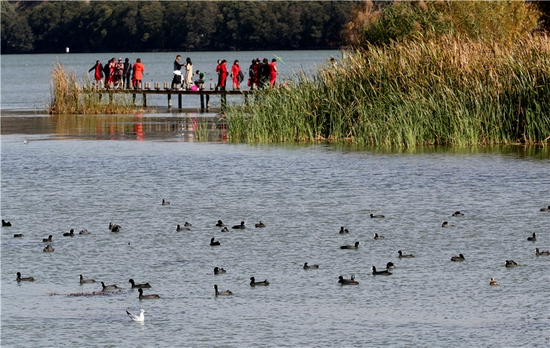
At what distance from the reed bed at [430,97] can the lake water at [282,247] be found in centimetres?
75

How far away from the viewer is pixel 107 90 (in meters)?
51.8

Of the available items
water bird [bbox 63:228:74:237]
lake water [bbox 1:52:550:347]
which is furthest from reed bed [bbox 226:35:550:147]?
water bird [bbox 63:228:74:237]

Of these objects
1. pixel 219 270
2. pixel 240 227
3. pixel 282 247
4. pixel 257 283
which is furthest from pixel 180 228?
pixel 257 283

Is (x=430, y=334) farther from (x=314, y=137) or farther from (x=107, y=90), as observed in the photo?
(x=107, y=90)

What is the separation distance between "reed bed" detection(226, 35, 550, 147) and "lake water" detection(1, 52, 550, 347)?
2.47 feet

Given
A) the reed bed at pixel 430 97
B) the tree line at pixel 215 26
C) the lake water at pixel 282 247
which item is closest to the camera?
the lake water at pixel 282 247

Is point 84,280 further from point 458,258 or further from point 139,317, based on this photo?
point 458,258

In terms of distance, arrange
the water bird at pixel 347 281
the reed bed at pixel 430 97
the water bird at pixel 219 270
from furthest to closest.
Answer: the reed bed at pixel 430 97
the water bird at pixel 219 270
the water bird at pixel 347 281

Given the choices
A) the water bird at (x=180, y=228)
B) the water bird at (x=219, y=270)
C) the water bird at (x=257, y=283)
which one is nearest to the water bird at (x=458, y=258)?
the water bird at (x=257, y=283)

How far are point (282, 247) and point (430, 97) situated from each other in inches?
554

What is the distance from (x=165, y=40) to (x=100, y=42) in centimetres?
1118

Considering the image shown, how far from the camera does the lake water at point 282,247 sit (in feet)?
40.8

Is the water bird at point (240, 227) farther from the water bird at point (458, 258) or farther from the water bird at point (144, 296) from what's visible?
the water bird at point (144, 296)

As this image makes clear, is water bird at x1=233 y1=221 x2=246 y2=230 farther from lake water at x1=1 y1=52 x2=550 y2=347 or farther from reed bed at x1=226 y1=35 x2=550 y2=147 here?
reed bed at x1=226 y1=35 x2=550 y2=147
